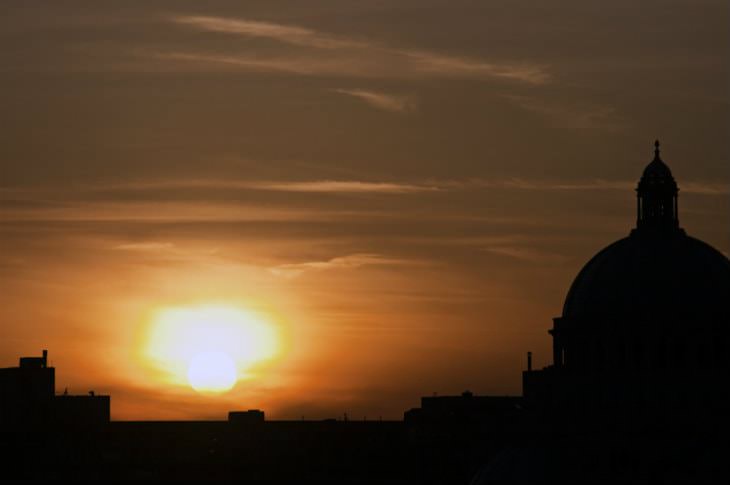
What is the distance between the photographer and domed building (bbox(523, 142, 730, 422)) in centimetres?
14988

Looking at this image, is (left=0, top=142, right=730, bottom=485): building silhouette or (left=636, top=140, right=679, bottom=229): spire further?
(left=636, top=140, right=679, bottom=229): spire

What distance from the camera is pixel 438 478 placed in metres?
184

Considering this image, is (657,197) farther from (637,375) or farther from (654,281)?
(637,375)

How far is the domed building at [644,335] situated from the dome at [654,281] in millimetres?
55

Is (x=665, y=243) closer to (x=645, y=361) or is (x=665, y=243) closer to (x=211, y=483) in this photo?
(x=645, y=361)

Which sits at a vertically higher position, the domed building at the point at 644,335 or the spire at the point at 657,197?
the spire at the point at 657,197

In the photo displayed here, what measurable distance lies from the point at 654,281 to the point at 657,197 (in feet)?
24.3

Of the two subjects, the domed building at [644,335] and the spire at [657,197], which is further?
the spire at [657,197]

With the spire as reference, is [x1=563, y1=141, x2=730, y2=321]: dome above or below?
below

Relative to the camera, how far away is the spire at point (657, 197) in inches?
6265

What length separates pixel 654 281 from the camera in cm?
15412

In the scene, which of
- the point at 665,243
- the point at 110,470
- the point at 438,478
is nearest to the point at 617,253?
the point at 665,243

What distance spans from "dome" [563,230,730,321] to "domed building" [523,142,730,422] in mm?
55

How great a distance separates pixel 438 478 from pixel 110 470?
74.5 feet
